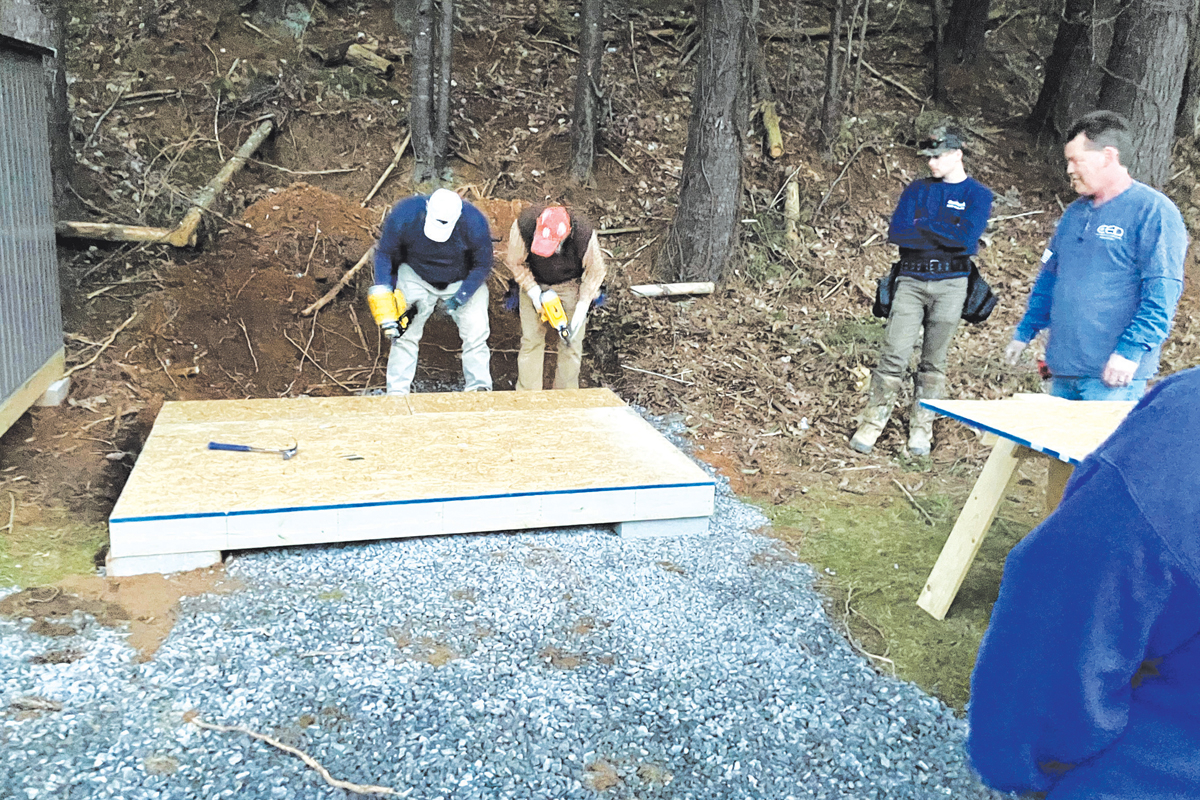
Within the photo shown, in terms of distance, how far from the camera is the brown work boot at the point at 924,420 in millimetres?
6141

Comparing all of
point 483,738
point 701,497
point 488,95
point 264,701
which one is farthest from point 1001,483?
point 488,95

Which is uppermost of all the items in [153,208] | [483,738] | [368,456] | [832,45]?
[832,45]

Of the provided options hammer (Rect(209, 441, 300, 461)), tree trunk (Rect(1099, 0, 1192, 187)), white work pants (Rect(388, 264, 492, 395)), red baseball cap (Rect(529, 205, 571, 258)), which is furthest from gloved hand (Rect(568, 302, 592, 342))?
tree trunk (Rect(1099, 0, 1192, 187))

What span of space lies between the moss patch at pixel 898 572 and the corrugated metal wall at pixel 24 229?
454cm

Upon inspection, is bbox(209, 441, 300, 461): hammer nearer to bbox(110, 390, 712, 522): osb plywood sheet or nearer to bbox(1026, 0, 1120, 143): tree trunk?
bbox(110, 390, 712, 522): osb plywood sheet

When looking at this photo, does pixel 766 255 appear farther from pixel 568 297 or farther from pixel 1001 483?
pixel 1001 483

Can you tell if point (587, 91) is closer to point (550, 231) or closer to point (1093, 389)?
point (550, 231)

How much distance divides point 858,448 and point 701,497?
1882mm

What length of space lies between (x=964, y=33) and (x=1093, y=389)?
880 centimetres

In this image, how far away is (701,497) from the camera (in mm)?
4773

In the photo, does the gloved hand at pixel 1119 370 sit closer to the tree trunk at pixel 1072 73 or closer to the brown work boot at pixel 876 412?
the brown work boot at pixel 876 412

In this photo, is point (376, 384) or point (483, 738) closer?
Answer: point (483, 738)

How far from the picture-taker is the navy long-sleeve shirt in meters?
5.69

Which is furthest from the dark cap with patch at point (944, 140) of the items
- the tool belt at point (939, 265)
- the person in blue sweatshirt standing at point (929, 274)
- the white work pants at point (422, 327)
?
the white work pants at point (422, 327)
